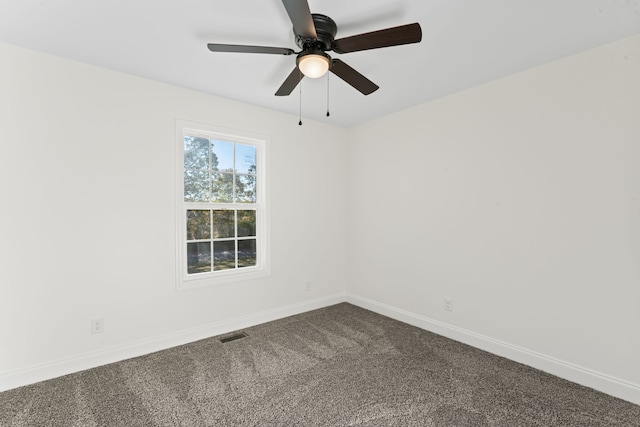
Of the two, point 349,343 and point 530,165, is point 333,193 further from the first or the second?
point 530,165

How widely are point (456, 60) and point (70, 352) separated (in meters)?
3.87

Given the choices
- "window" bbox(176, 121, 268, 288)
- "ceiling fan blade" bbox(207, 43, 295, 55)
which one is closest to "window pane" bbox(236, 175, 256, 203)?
"window" bbox(176, 121, 268, 288)

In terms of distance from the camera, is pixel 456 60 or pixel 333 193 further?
pixel 333 193

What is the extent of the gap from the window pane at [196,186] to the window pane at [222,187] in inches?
2.9

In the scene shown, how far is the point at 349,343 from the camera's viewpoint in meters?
2.96

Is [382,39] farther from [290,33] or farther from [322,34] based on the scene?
[290,33]

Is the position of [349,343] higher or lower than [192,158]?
lower

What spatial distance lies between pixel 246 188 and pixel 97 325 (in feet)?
6.17

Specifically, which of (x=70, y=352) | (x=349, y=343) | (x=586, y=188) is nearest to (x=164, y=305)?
(x=70, y=352)

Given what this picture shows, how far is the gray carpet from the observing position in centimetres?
189

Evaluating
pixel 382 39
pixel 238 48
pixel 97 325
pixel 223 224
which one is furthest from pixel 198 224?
pixel 382 39

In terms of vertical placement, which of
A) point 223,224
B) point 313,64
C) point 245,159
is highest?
point 313,64

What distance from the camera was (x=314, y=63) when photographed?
5.90 feet

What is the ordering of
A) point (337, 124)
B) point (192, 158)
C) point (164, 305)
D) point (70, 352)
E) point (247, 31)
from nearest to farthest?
point (247, 31)
point (70, 352)
point (164, 305)
point (192, 158)
point (337, 124)
